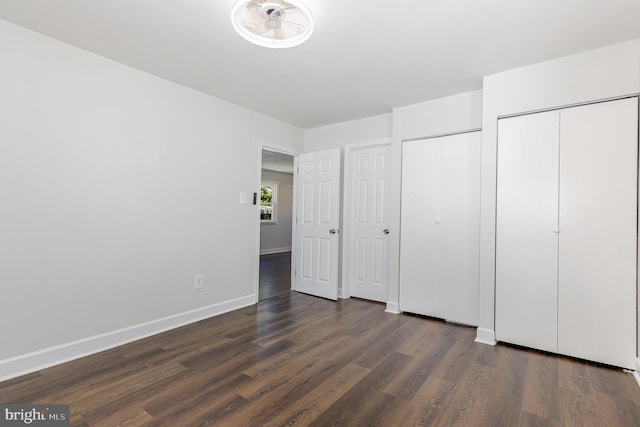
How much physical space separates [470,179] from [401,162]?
78 centimetres

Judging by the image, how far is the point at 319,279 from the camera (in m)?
4.23

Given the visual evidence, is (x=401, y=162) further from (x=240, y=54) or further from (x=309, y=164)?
(x=240, y=54)

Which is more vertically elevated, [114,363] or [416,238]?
[416,238]

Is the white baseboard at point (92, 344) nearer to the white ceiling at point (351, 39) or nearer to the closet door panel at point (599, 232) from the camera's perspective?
the white ceiling at point (351, 39)

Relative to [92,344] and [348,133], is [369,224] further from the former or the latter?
[92,344]

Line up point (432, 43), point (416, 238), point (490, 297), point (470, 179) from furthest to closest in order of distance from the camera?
point (416, 238) < point (470, 179) < point (490, 297) < point (432, 43)

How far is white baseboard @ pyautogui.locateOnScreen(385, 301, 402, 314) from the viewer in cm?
356

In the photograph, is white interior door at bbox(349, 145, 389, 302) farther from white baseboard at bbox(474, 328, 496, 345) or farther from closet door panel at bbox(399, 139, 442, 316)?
white baseboard at bbox(474, 328, 496, 345)

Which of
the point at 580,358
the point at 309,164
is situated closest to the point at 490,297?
the point at 580,358

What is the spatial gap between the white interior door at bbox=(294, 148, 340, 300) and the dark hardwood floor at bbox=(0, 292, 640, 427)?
130 cm

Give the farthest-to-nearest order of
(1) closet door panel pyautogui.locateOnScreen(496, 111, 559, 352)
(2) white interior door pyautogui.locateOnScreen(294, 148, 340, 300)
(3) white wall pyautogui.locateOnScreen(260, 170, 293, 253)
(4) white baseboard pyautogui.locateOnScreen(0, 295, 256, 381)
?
(3) white wall pyautogui.locateOnScreen(260, 170, 293, 253)
(2) white interior door pyautogui.locateOnScreen(294, 148, 340, 300)
(1) closet door panel pyautogui.locateOnScreen(496, 111, 559, 352)
(4) white baseboard pyautogui.locateOnScreen(0, 295, 256, 381)

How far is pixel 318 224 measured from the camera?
14.1ft

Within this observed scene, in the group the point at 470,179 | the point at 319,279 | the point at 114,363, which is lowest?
the point at 114,363

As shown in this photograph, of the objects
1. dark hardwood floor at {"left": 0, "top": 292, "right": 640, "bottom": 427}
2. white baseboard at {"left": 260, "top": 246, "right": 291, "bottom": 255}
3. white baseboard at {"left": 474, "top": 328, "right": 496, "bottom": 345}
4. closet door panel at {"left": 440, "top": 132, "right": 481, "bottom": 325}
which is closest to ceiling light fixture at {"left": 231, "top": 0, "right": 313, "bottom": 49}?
closet door panel at {"left": 440, "top": 132, "right": 481, "bottom": 325}
